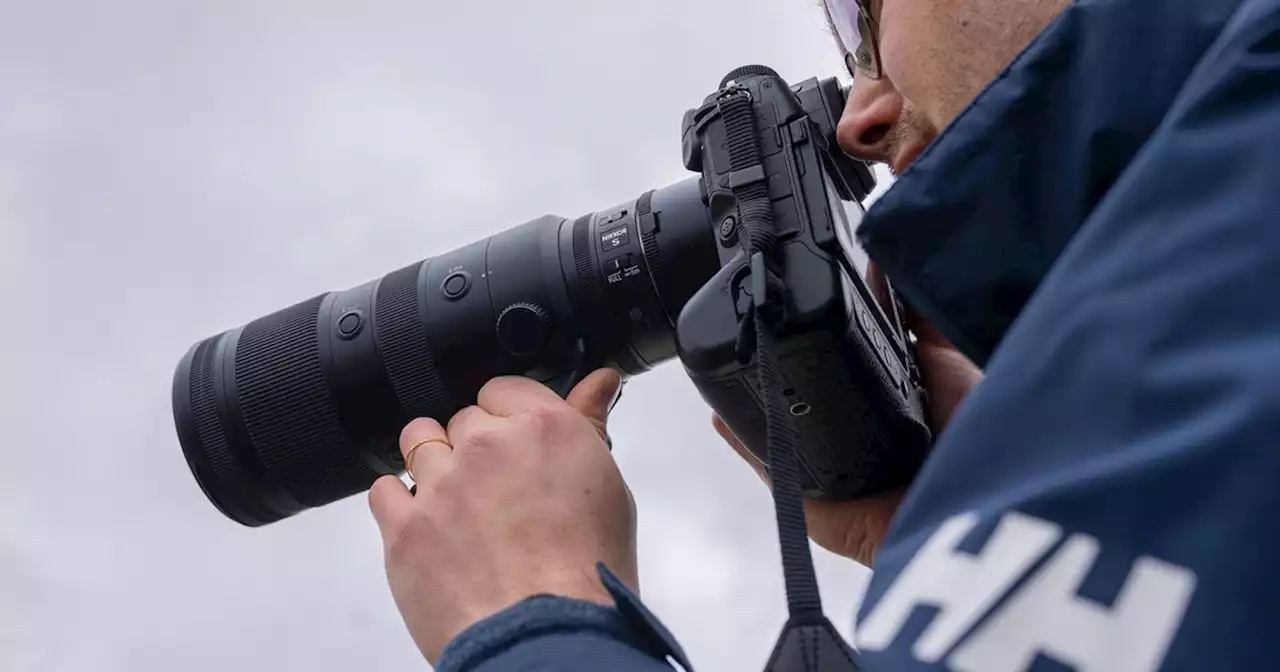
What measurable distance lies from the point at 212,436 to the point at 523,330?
0.65 meters

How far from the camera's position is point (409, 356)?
1945 millimetres

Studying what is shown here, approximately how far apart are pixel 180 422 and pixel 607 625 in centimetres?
142

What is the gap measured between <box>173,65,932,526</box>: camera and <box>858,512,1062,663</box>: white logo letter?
954 millimetres

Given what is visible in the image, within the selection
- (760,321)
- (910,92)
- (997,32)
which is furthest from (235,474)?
(997,32)

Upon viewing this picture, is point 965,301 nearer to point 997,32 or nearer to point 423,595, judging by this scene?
point 997,32

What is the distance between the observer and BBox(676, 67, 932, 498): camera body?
1302 millimetres

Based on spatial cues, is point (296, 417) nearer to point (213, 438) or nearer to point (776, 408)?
point (213, 438)

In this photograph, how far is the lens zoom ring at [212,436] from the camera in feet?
6.72

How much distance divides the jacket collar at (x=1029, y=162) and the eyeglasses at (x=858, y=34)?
2.13 feet

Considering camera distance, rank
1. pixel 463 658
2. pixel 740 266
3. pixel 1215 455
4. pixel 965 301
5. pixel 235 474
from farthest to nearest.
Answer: pixel 235 474
pixel 740 266
pixel 463 658
pixel 965 301
pixel 1215 455

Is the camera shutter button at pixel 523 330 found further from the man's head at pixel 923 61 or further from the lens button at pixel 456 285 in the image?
the man's head at pixel 923 61

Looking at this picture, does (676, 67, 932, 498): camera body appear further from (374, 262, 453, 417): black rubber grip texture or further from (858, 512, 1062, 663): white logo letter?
(858, 512, 1062, 663): white logo letter

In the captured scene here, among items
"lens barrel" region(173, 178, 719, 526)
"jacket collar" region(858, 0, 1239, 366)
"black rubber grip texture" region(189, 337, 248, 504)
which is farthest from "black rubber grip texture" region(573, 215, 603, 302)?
"jacket collar" region(858, 0, 1239, 366)

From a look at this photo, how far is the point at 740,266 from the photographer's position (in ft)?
4.27
